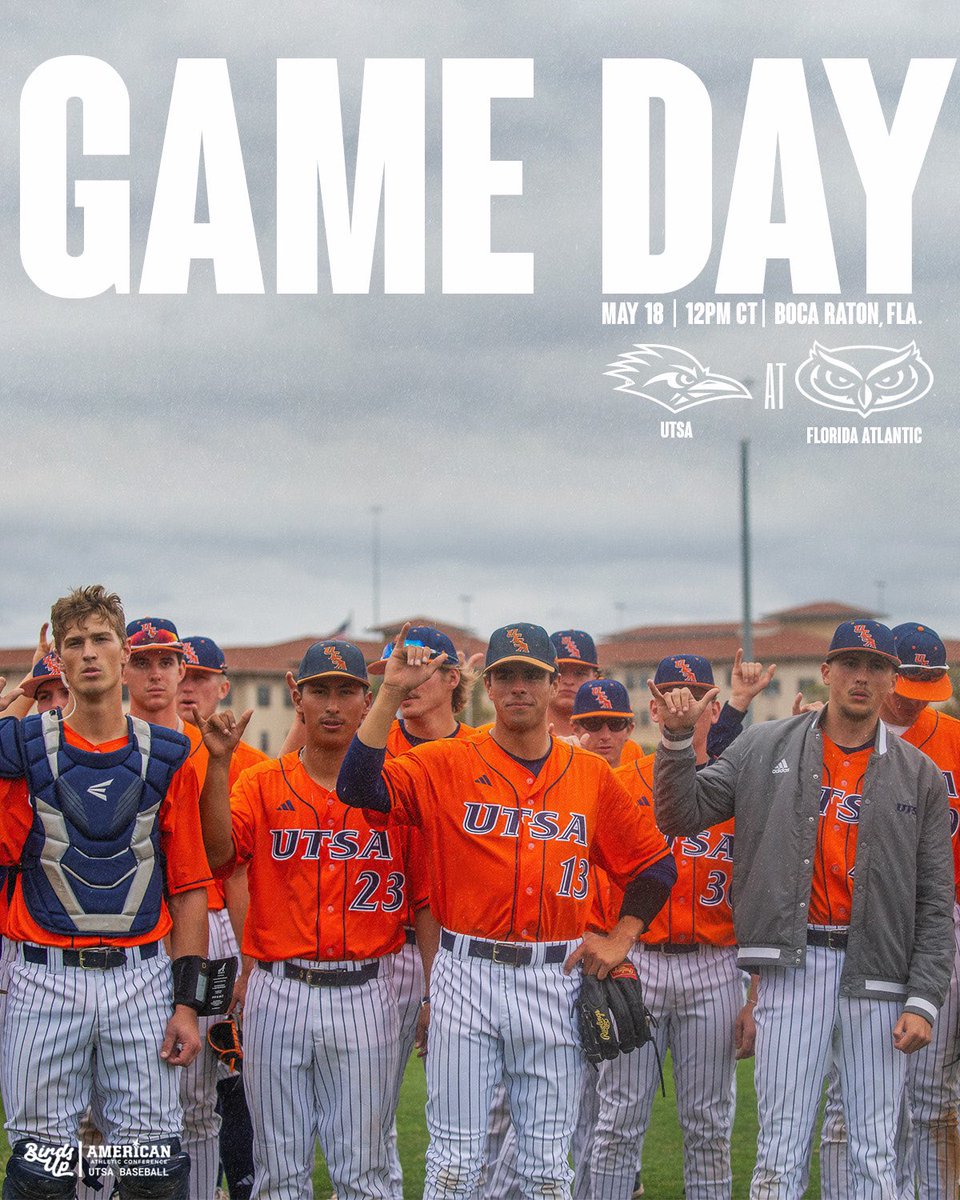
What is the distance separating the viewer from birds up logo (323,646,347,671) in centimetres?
524

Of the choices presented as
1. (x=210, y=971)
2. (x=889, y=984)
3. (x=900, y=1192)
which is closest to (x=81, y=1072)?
(x=210, y=971)

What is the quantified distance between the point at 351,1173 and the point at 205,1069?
1009mm

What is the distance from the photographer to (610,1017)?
4.92m

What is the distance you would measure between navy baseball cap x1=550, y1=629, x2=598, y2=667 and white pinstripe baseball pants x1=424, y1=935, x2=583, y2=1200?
104 inches

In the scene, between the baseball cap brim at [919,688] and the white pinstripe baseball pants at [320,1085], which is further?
the baseball cap brim at [919,688]

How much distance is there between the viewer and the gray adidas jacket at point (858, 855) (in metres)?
5.12

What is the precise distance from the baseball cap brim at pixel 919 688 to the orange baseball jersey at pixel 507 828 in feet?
5.75

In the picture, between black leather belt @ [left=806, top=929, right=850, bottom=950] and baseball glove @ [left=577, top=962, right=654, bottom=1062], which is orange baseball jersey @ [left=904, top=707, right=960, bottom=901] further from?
baseball glove @ [left=577, top=962, right=654, bottom=1062]

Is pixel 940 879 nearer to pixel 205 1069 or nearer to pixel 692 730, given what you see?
pixel 692 730

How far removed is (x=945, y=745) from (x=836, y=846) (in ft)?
4.24

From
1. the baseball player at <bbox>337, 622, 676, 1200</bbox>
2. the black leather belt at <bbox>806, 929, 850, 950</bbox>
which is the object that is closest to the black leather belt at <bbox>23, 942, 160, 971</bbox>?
the baseball player at <bbox>337, 622, 676, 1200</bbox>

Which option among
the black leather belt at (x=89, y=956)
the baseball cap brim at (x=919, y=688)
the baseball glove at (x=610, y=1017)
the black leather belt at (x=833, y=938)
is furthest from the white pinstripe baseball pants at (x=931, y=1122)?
the black leather belt at (x=89, y=956)

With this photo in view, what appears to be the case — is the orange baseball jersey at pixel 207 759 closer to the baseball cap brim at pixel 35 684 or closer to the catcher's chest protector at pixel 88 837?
the catcher's chest protector at pixel 88 837

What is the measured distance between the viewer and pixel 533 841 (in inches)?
195
